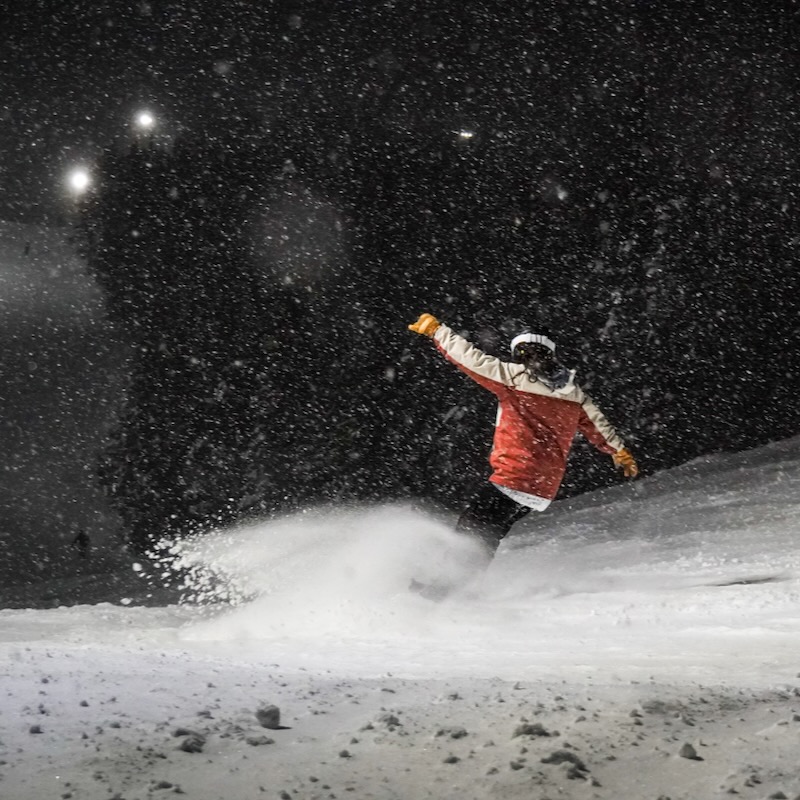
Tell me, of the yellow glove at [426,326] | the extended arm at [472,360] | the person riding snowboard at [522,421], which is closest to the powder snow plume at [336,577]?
the person riding snowboard at [522,421]

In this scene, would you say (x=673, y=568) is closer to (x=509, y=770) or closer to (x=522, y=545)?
(x=522, y=545)

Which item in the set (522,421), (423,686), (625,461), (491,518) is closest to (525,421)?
(522,421)

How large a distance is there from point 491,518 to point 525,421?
1.94 ft

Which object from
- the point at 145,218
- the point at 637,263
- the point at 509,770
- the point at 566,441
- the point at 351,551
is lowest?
the point at 509,770

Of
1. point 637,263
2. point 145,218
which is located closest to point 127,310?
point 145,218

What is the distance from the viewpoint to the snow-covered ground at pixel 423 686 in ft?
5.64

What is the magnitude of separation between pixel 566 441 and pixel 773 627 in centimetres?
163

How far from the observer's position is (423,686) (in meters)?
2.52

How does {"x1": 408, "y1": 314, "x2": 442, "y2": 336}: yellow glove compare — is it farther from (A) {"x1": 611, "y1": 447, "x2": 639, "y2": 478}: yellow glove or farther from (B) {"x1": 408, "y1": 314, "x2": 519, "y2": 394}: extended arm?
(A) {"x1": 611, "y1": 447, "x2": 639, "y2": 478}: yellow glove

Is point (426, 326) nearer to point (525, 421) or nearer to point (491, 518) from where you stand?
point (525, 421)

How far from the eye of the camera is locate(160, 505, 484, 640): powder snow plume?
4.56m

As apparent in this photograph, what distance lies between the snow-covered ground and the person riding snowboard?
336 mm

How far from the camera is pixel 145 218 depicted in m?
11.1

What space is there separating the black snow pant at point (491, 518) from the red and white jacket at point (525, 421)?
140mm
